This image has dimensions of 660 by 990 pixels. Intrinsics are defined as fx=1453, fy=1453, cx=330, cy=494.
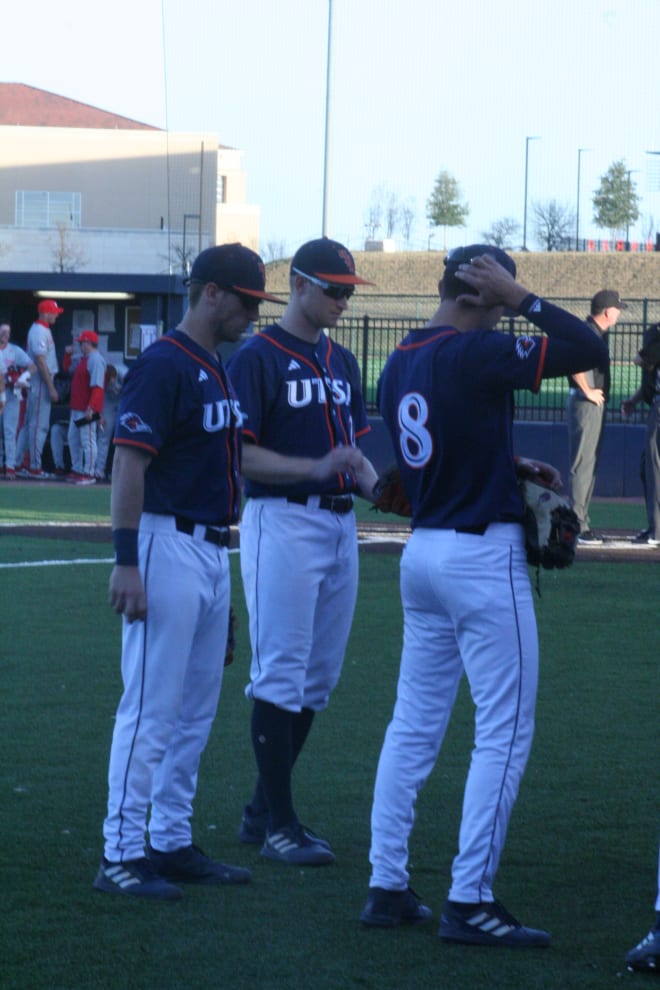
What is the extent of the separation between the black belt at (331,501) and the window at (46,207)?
6730 cm

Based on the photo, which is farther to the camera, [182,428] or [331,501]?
[331,501]

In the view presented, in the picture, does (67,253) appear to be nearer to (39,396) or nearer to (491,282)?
(39,396)

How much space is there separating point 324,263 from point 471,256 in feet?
3.27

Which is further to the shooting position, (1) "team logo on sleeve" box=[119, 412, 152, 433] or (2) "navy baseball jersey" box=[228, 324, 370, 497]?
(2) "navy baseball jersey" box=[228, 324, 370, 497]

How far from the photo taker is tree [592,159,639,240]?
296 feet

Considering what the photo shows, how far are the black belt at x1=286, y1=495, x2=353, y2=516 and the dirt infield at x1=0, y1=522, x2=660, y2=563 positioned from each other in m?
7.89

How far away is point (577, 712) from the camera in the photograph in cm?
720

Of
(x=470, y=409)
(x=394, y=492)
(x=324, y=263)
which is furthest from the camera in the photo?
(x=324, y=263)

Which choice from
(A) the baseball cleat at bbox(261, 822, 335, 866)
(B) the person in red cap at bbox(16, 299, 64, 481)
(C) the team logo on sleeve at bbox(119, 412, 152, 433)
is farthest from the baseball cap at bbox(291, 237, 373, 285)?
(B) the person in red cap at bbox(16, 299, 64, 481)

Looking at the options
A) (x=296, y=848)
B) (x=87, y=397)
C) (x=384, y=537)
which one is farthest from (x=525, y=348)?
(x=87, y=397)

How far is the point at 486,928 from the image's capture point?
418cm

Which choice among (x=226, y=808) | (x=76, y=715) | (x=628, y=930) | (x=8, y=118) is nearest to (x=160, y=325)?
(x=76, y=715)

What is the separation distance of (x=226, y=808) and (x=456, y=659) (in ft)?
5.34

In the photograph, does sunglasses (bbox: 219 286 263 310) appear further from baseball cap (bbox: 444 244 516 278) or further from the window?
the window
